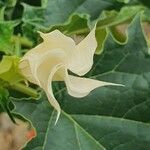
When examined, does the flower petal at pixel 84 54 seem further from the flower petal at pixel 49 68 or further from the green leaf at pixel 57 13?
the green leaf at pixel 57 13

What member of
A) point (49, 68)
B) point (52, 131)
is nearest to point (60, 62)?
point (49, 68)

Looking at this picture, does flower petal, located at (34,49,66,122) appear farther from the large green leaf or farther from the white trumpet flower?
the large green leaf

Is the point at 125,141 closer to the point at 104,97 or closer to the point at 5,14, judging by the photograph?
the point at 104,97

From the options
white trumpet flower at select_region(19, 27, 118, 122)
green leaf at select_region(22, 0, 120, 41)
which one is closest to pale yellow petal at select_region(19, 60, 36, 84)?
white trumpet flower at select_region(19, 27, 118, 122)

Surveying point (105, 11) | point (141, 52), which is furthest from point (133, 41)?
point (105, 11)

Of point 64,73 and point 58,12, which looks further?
point 58,12
